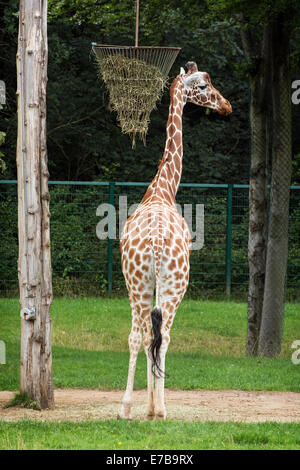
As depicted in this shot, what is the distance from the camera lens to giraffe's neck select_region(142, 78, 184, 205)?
7164mm

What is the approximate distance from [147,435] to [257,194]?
5.57m

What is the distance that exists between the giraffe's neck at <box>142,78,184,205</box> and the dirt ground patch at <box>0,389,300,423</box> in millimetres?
1903

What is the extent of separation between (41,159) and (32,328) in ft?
5.04

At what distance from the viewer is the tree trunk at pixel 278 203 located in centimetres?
1032

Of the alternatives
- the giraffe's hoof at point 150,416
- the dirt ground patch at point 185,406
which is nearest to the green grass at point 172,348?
the dirt ground patch at point 185,406

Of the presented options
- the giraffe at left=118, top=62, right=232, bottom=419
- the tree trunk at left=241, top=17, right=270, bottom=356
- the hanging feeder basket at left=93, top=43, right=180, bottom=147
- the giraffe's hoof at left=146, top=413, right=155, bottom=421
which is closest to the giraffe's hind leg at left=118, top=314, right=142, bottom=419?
the giraffe at left=118, top=62, right=232, bottom=419

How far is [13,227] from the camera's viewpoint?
14805mm

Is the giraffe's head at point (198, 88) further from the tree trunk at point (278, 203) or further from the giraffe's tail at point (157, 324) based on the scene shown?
the tree trunk at point (278, 203)

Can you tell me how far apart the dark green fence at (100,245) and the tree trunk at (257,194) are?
390cm

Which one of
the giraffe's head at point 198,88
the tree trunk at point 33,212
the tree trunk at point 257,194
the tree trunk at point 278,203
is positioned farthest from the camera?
the tree trunk at point 257,194
